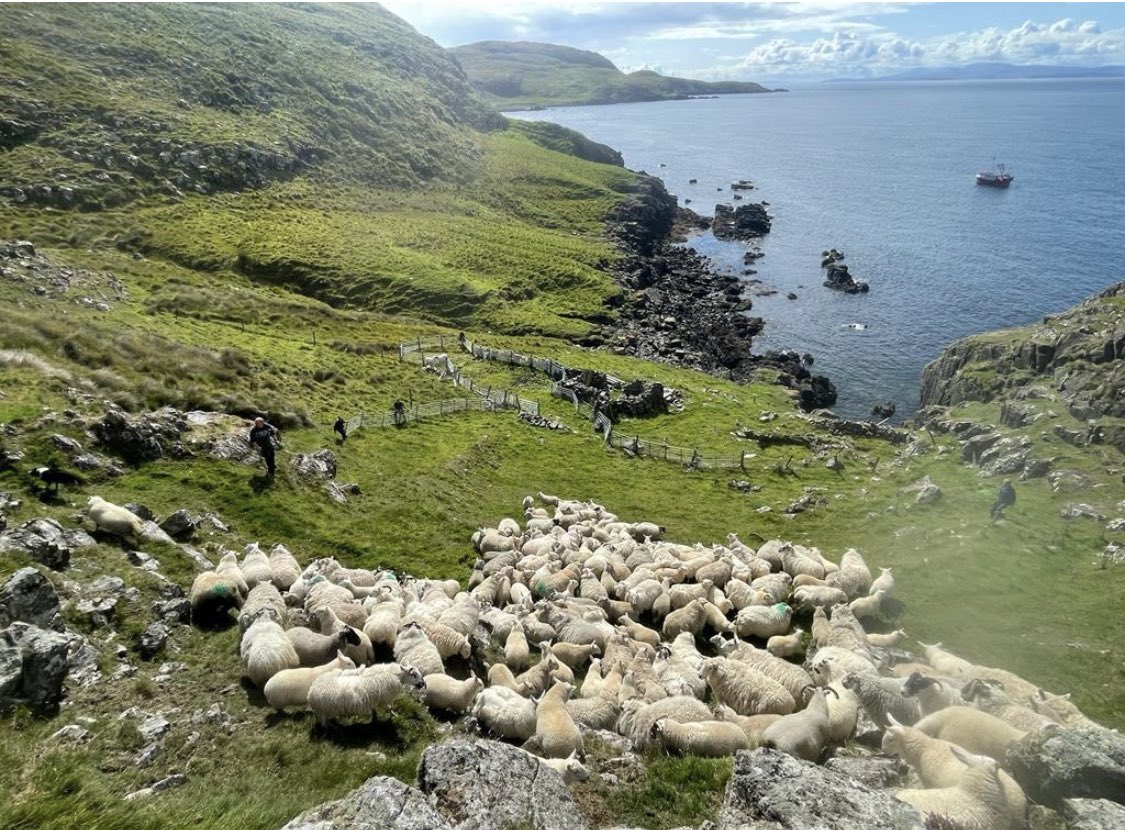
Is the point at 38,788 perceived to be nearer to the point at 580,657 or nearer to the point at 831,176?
the point at 580,657

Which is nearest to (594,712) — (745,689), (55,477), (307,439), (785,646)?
(745,689)

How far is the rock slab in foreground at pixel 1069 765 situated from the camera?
9.45 m

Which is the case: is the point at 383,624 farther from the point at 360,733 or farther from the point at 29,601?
the point at 29,601

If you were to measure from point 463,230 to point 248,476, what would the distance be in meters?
97.2

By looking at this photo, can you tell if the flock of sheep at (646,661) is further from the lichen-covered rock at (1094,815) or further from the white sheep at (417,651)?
the lichen-covered rock at (1094,815)

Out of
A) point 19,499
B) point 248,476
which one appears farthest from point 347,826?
point 248,476

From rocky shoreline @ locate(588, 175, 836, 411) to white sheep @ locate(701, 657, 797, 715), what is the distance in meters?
55.3

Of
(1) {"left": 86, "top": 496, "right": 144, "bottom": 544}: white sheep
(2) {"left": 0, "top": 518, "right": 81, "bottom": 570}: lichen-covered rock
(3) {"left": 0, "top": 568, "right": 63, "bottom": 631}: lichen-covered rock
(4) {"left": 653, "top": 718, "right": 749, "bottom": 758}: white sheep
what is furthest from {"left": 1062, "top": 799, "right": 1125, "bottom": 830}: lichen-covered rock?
(1) {"left": 86, "top": 496, "right": 144, "bottom": 544}: white sheep

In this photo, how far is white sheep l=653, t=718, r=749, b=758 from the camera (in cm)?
1148

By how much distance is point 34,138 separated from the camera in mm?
83375

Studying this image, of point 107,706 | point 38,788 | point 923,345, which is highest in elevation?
point 38,788

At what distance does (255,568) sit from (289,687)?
224 inches

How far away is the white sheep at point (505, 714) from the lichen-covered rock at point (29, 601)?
25.9ft

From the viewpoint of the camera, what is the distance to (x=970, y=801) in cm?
926
